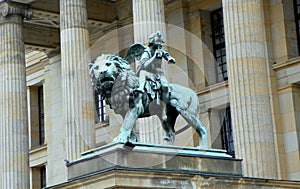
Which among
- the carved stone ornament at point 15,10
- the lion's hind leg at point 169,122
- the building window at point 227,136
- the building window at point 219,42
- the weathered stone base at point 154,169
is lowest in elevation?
the weathered stone base at point 154,169

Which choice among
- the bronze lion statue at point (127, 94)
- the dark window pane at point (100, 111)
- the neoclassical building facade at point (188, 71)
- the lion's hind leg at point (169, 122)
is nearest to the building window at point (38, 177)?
the neoclassical building facade at point (188, 71)

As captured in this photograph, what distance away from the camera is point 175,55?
40312 mm

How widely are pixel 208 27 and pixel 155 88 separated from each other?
2071 centimetres

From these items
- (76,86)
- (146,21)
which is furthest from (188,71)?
(146,21)

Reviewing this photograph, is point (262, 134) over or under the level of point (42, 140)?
under

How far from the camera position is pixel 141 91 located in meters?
18.9

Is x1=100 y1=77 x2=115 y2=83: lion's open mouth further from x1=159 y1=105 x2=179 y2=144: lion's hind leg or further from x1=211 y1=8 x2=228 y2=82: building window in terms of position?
x1=211 y1=8 x2=228 y2=82: building window

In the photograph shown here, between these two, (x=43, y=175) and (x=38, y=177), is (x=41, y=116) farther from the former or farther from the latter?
(x=38, y=177)

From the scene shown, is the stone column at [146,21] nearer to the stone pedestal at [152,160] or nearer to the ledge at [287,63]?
the ledge at [287,63]

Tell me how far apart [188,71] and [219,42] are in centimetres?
192

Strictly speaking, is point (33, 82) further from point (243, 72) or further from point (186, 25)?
point (243, 72)

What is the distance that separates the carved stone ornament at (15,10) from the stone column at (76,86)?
4.14 metres

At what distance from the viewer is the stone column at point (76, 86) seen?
113 feet

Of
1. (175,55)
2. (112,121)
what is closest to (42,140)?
(112,121)
